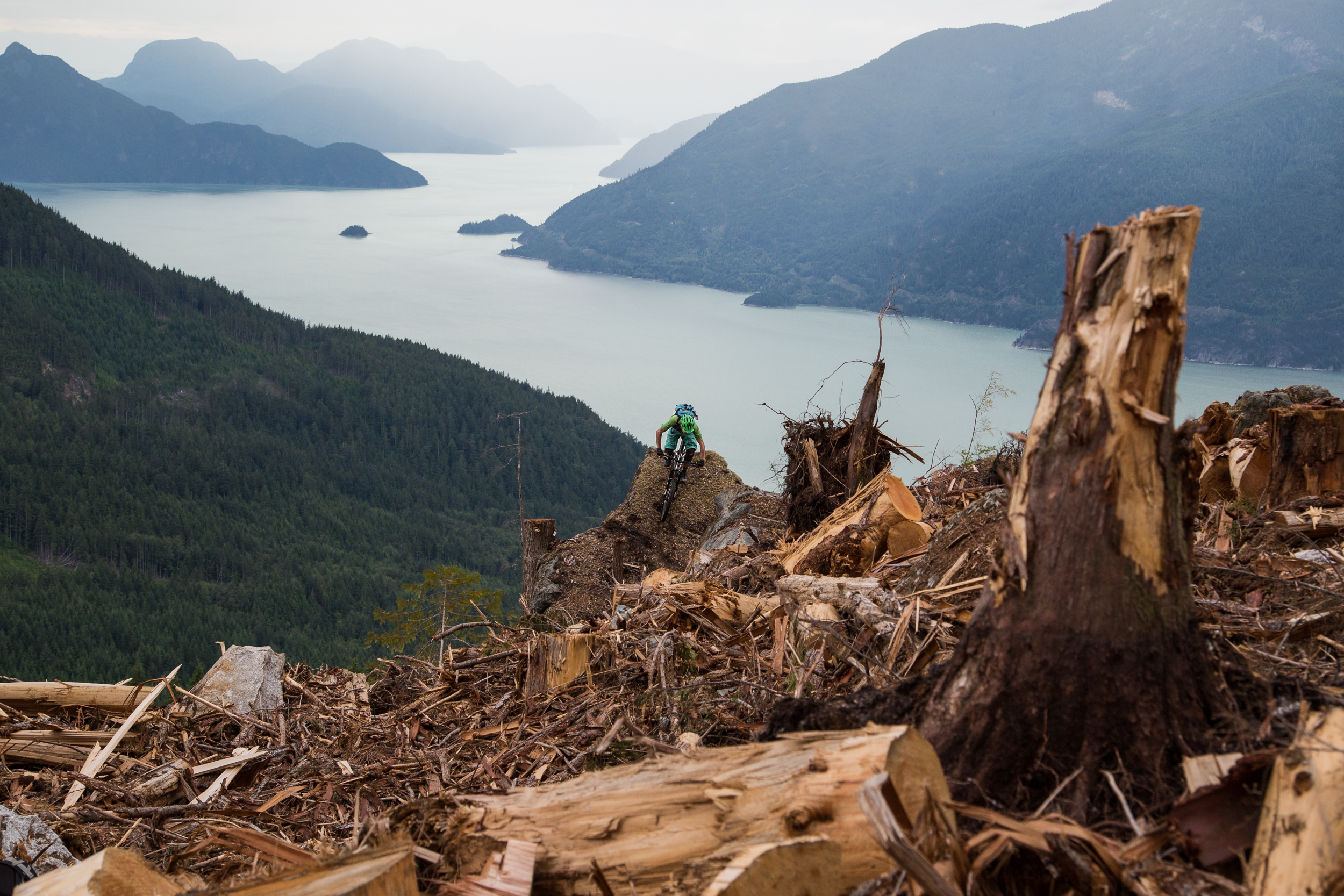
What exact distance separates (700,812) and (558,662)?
265 cm

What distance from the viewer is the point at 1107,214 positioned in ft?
518

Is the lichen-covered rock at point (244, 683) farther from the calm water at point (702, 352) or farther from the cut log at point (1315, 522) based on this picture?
the calm water at point (702, 352)

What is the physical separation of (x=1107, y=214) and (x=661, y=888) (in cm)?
18303

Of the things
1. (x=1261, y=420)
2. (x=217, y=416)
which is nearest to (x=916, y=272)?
(x=217, y=416)

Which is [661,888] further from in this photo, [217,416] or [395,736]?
[217,416]

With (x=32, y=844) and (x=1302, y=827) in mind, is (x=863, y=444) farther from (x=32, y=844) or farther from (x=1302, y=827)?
(x=32, y=844)

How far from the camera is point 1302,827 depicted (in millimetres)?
1881

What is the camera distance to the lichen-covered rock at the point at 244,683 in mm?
5281

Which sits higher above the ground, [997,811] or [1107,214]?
[1107,214]

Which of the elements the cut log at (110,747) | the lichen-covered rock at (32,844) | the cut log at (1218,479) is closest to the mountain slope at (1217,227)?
the cut log at (1218,479)

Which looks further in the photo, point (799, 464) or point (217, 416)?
point (217, 416)

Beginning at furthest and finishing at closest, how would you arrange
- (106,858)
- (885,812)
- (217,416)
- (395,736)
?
(217,416) → (395,736) → (106,858) → (885,812)

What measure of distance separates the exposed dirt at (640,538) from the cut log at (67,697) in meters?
8.74

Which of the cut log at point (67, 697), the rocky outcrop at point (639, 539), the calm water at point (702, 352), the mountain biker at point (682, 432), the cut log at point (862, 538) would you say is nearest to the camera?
the cut log at point (67, 697)
